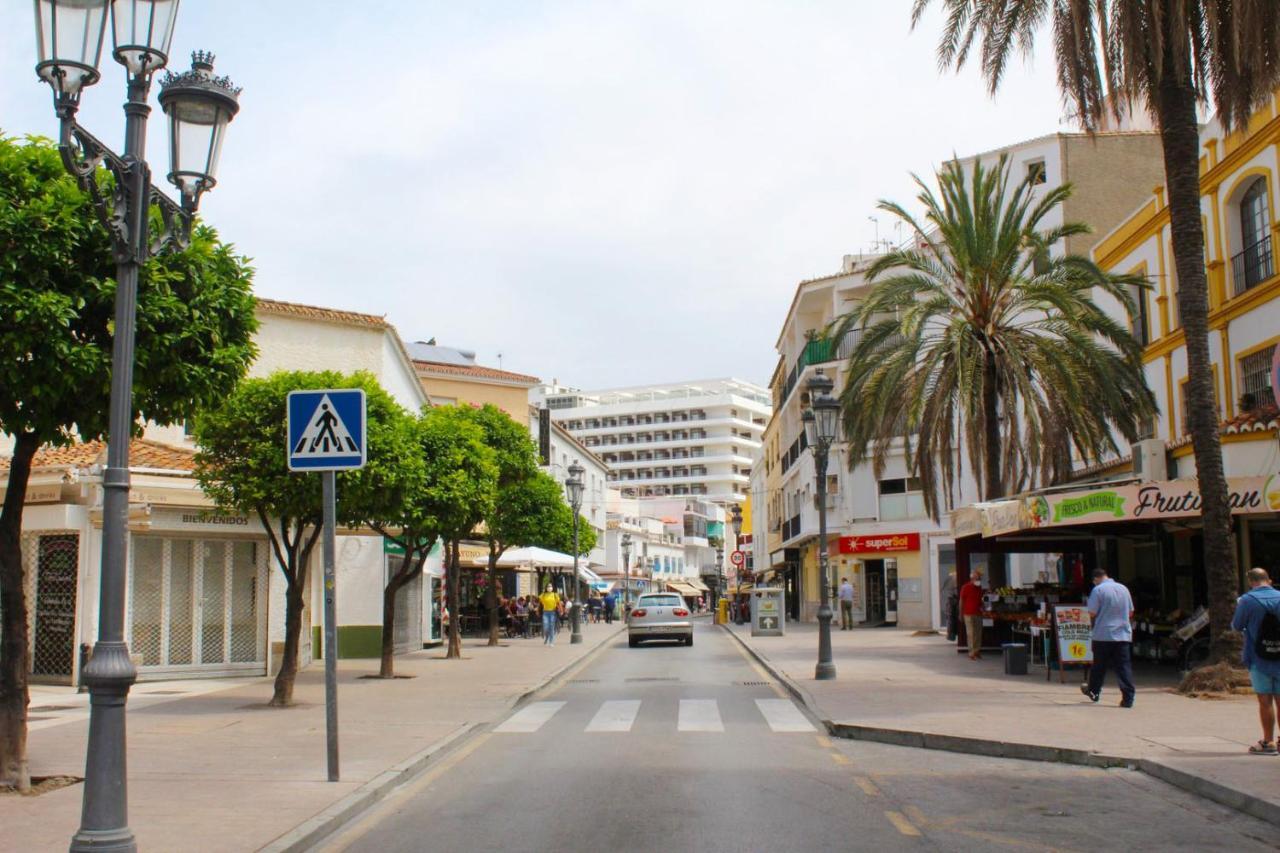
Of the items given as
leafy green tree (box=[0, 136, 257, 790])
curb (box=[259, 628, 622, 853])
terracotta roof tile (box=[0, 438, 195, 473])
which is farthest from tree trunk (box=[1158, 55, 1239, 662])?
terracotta roof tile (box=[0, 438, 195, 473])

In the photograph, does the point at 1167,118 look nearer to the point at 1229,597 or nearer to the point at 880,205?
the point at 1229,597

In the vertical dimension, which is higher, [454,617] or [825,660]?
[454,617]

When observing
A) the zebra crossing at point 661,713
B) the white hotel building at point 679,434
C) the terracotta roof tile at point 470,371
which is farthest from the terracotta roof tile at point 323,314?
the white hotel building at point 679,434

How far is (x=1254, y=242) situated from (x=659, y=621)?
1817 centimetres

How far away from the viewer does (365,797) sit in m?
9.32

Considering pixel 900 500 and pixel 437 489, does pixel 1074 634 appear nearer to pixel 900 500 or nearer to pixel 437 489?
pixel 437 489

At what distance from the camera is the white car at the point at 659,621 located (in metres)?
33.4

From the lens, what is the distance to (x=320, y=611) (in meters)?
24.3

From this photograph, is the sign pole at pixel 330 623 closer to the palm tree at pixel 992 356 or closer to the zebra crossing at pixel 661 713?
the zebra crossing at pixel 661 713

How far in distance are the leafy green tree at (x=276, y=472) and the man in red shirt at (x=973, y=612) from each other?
13.2 m

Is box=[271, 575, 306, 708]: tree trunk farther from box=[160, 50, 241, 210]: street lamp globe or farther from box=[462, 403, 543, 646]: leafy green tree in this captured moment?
box=[462, 403, 543, 646]: leafy green tree

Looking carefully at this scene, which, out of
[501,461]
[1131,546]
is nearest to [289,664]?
[501,461]

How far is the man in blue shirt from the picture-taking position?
49.0 ft

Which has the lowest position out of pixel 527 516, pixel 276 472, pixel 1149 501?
pixel 1149 501
